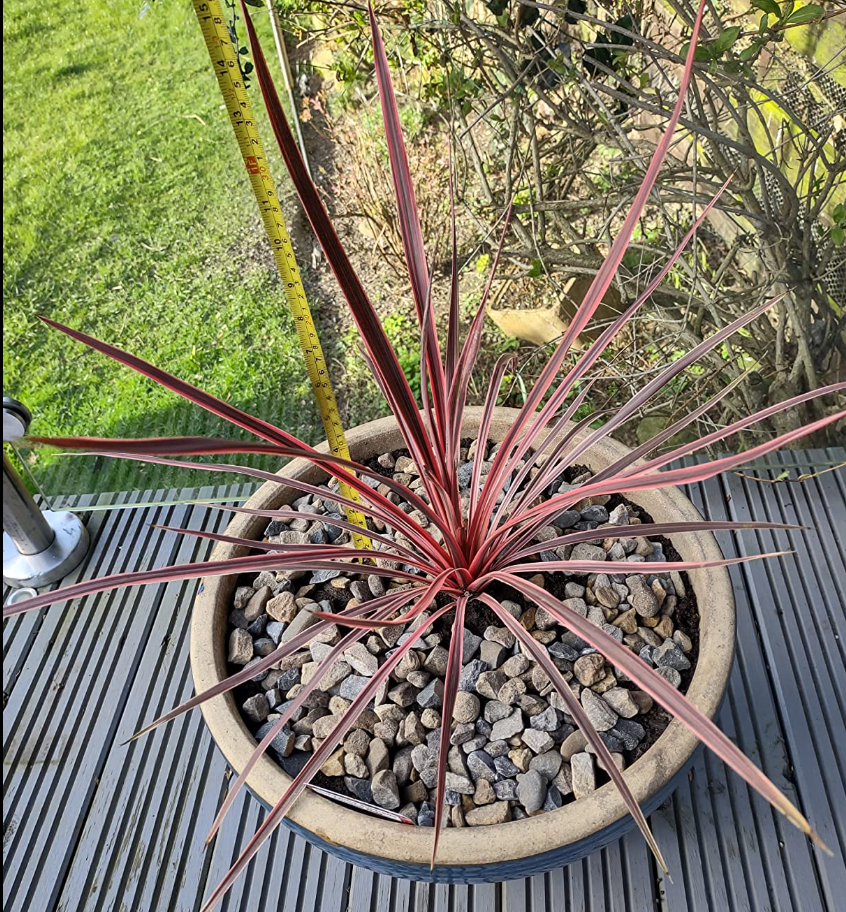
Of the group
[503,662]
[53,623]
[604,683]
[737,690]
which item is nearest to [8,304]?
[53,623]

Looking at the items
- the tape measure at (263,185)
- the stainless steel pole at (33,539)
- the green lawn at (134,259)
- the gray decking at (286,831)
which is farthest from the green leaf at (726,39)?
the stainless steel pole at (33,539)

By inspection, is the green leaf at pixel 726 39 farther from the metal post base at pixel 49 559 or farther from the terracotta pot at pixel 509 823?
the metal post base at pixel 49 559

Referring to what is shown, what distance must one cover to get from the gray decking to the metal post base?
0.11ft

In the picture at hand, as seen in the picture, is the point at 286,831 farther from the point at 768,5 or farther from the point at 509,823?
the point at 768,5

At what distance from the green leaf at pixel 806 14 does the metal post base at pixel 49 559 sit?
4.00 ft

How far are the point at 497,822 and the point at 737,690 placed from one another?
43 centimetres

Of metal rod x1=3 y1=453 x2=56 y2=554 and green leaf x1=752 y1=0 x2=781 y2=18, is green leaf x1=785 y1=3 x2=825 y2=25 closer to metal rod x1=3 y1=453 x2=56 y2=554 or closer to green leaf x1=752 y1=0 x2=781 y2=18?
green leaf x1=752 y1=0 x2=781 y2=18

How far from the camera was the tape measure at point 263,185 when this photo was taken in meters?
0.62

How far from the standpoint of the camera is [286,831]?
921 mm

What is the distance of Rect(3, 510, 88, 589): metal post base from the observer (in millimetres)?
1218

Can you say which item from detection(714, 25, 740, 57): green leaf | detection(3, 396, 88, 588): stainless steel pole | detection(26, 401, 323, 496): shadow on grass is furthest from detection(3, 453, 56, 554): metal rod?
detection(714, 25, 740, 57): green leaf

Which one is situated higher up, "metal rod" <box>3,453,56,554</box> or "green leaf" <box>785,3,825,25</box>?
"green leaf" <box>785,3,825,25</box>

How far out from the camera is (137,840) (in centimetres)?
94

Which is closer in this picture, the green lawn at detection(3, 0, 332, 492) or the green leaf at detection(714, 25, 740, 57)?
the green leaf at detection(714, 25, 740, 57)
